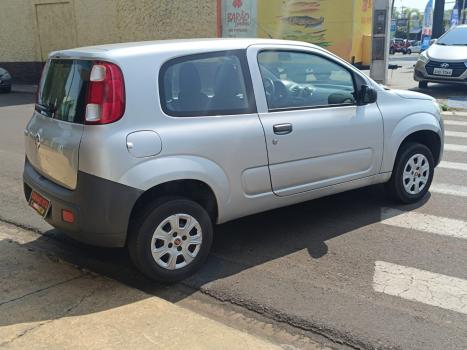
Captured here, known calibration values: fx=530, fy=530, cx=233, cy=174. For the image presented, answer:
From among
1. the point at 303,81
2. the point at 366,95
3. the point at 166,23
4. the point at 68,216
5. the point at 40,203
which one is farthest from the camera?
the point at 166,23

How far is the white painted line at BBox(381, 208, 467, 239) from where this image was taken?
4.84 m

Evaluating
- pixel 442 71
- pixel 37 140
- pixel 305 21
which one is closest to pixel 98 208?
pixel 37 140

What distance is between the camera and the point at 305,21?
18484 millimetres

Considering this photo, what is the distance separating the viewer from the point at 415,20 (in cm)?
9719

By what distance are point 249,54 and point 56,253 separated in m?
2.36

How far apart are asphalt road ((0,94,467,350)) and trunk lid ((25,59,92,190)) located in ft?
2.99

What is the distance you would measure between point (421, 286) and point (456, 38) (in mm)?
12773

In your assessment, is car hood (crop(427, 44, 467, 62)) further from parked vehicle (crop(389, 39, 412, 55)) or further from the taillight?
parked vehicle (crop(389, 39, 412, 55))

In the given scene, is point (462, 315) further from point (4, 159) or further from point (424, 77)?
point (424, 77)

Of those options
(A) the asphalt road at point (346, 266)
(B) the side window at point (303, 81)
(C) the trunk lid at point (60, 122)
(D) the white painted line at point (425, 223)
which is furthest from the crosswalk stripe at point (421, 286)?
(C) the trunk lid at point (60, 122)

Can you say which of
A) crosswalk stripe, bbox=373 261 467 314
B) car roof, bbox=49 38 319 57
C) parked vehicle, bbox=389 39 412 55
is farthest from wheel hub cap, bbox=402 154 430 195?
parked vehicle, bbox=389 39 412 55

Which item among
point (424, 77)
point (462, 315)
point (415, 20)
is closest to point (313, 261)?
point (462, 315)

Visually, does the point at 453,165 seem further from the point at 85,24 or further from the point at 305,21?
the point at 85,24

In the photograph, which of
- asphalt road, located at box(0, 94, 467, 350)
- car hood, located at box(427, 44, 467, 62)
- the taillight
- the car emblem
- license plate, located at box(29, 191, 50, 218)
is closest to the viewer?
asphalt road, located at box(0, 94, 467, 350)
